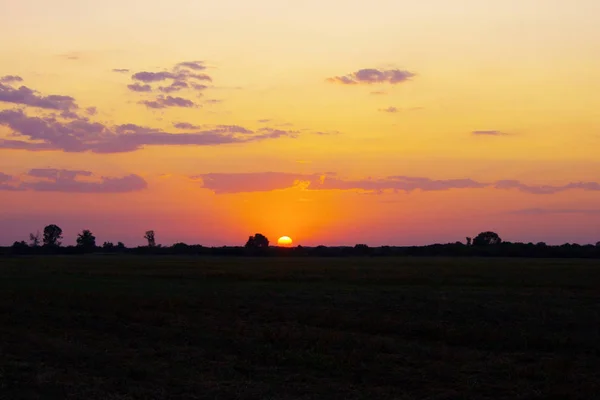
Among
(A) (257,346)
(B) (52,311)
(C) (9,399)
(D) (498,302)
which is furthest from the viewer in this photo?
(D) (498,302)

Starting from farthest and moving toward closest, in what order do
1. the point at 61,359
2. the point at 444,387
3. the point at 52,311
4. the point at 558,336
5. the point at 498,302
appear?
1. the point at 498,302
2. the point at 52,311
3. the point at 558,336
4. the point at 61,359
5. the point at 444,387

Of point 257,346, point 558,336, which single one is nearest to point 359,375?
point 257,346

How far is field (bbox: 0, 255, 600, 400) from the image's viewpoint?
17.2 m

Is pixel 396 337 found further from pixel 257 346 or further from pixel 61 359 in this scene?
pixel 61 359

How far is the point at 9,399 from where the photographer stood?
1500cm

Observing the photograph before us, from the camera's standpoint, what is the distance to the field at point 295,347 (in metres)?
17.2

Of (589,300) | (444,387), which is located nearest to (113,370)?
(444,387)

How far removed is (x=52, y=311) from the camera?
30859 millimetres

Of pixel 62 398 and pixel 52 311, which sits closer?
pixel 62 398

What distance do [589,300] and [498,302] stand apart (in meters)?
6.32

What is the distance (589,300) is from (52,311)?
95.2ft

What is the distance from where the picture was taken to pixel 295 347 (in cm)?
2308

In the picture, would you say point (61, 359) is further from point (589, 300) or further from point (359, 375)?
point (589, 300)

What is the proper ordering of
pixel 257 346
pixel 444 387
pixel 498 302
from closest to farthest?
pixel 444 387 → pixel 257 346 → pixel 498 302
